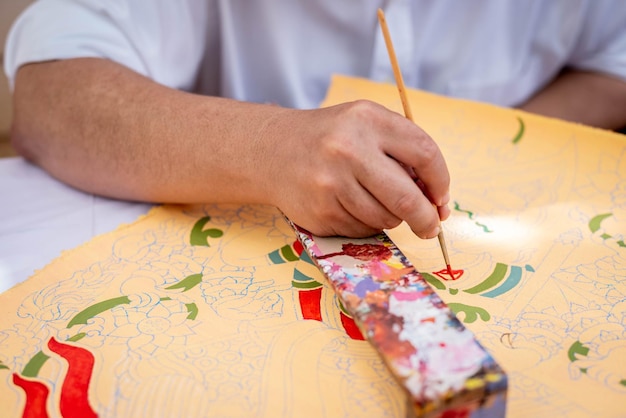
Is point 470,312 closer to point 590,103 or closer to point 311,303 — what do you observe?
point 311,303

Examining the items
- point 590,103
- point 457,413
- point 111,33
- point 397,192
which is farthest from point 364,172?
point 590,103

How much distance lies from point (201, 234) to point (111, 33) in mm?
329

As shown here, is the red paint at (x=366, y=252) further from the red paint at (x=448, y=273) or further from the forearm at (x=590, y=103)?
the forearm at (x=590, y=103)

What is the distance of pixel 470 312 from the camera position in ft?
1.92

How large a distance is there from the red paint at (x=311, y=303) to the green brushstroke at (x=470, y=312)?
0.44 feet

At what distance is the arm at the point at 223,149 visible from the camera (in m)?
0.59

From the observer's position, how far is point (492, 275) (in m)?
0.64

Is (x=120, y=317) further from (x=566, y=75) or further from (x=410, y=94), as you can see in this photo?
(x=566, y=75)

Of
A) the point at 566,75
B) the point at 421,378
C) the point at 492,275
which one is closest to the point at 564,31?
the point at 566,75

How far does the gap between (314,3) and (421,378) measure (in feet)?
2.28

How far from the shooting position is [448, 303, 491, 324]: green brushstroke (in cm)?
58

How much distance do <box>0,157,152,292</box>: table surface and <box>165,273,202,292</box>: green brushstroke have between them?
0.15m

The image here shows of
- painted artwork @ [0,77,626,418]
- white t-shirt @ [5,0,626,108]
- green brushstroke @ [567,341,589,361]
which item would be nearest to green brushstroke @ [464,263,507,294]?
Result: painted artwork @ [0,77,626,418]

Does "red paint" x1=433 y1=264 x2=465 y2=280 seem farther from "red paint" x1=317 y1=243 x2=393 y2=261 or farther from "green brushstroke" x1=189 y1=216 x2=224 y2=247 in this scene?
"green brushstroke" x1=189 y1=216 x2=224 y2=247
